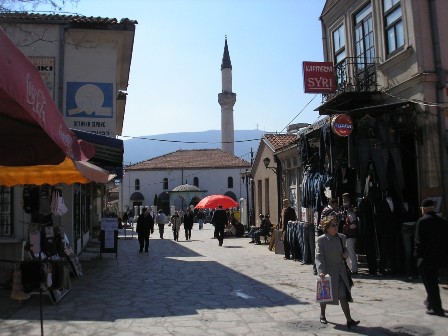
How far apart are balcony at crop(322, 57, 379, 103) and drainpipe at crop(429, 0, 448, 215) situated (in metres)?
1.74

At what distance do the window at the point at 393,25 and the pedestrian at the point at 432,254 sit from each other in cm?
570

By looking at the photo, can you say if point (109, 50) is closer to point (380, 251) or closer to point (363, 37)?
point (363, 37)

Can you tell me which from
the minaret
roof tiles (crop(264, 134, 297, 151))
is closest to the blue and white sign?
roof tiles (crop(264, 134, 297, 151))

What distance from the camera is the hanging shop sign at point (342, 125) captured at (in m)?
10.7

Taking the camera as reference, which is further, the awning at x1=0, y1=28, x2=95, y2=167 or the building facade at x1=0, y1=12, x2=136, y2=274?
the building facade at x1=0, y1=12, x2=136, y2=274

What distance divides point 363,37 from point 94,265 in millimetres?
9953

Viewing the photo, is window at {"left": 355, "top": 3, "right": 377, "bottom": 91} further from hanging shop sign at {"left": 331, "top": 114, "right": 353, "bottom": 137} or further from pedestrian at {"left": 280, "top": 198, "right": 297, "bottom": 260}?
pedestrian at {"left": 280, "top": 198, "right": 297, "bottom": 260}

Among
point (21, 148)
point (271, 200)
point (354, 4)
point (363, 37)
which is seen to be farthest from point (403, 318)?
point (271, 200)

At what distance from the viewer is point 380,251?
10734mm

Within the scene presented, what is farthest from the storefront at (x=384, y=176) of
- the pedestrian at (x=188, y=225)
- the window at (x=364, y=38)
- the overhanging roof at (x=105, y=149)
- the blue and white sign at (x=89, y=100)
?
the pedestrian at (x=188, y=225)

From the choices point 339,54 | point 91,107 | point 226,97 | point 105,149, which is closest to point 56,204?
point 105,149

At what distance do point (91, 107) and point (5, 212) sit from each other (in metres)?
4.43

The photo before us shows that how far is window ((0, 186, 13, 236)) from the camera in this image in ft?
39.0

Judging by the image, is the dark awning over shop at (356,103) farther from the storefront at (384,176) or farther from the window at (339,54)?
the window at (339,54)
